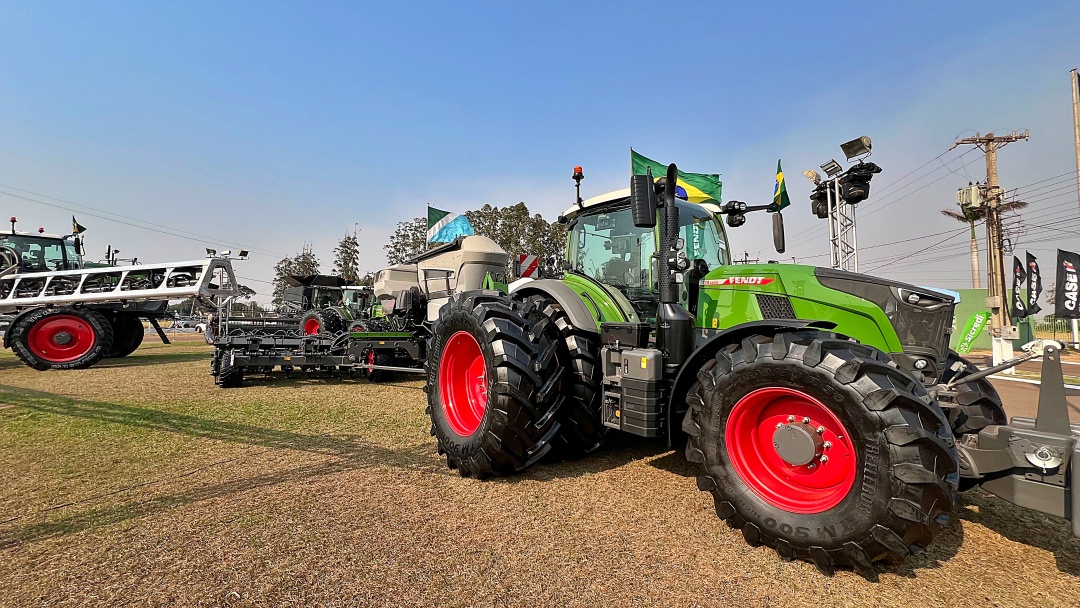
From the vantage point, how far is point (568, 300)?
13.1 ft

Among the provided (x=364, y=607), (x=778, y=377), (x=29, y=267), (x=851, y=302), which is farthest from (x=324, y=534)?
(x=29, y=267)

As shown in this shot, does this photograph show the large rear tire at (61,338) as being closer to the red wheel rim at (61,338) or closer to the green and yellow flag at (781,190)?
the red wheel rim at (61,338)

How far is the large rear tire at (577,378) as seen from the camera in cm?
379

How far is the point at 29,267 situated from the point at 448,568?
15.5 m

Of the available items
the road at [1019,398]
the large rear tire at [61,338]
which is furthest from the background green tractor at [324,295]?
the road at [1019,398]

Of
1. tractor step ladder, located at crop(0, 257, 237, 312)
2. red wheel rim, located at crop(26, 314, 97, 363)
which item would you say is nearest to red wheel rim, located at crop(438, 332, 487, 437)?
tractor step ladder, located at crop(0, 257, 237, 312)

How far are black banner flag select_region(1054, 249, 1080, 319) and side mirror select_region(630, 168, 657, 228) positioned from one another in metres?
16.1

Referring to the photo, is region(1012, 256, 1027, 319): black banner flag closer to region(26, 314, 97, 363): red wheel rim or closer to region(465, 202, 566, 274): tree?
region(465, 202, 566, 274): tree

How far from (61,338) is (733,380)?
14064 mm

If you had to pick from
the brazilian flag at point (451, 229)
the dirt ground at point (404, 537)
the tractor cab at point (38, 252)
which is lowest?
the dirt ground at point (404, 537)

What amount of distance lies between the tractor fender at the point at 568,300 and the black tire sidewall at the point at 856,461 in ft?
4.21

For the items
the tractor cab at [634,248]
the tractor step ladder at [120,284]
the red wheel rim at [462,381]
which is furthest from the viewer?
the tractor step ladder at [120,284]

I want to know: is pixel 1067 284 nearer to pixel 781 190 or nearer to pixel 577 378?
pixel 781 190

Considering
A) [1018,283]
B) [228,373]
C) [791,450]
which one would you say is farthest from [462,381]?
[1018,283]
